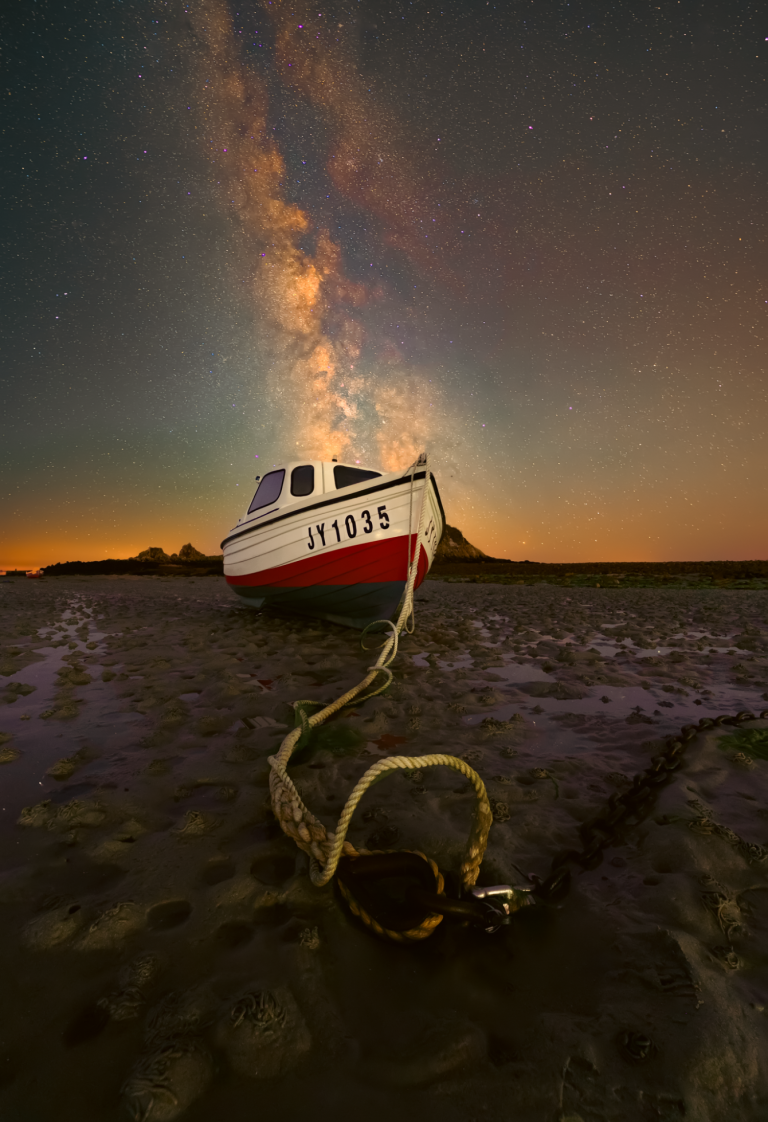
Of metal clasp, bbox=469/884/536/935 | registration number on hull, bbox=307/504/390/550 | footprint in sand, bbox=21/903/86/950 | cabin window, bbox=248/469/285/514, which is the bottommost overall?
footprint in sand, bbox=21/903/86/950

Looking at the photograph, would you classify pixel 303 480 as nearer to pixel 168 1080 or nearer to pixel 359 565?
pixel 359 565

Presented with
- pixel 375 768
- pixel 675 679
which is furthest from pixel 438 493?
pixel 375 768

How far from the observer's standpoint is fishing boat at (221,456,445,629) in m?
7.53

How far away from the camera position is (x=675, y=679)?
514cm

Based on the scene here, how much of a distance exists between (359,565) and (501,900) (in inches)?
250

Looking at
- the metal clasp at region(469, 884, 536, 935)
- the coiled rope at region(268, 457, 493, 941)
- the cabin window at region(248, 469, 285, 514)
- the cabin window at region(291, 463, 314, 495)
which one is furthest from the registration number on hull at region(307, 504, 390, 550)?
the metal clasp at region(469, 884, 536, 935)

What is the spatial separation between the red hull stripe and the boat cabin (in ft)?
4.82

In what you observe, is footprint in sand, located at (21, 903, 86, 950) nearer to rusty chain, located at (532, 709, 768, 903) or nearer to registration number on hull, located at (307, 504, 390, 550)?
rusty chain, located at (532, 709, 768, 903)

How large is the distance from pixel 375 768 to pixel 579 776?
1.80m

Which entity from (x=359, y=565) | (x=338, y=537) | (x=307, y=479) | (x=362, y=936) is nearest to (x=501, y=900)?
(x=362, y=936)

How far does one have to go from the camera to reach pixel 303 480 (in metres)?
9.24

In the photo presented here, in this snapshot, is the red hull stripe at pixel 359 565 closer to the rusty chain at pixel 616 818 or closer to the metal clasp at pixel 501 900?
the rusty chain at pixel 616 818

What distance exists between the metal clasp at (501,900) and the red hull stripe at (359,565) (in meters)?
5.75

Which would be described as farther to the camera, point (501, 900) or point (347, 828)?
point (347, 828)
